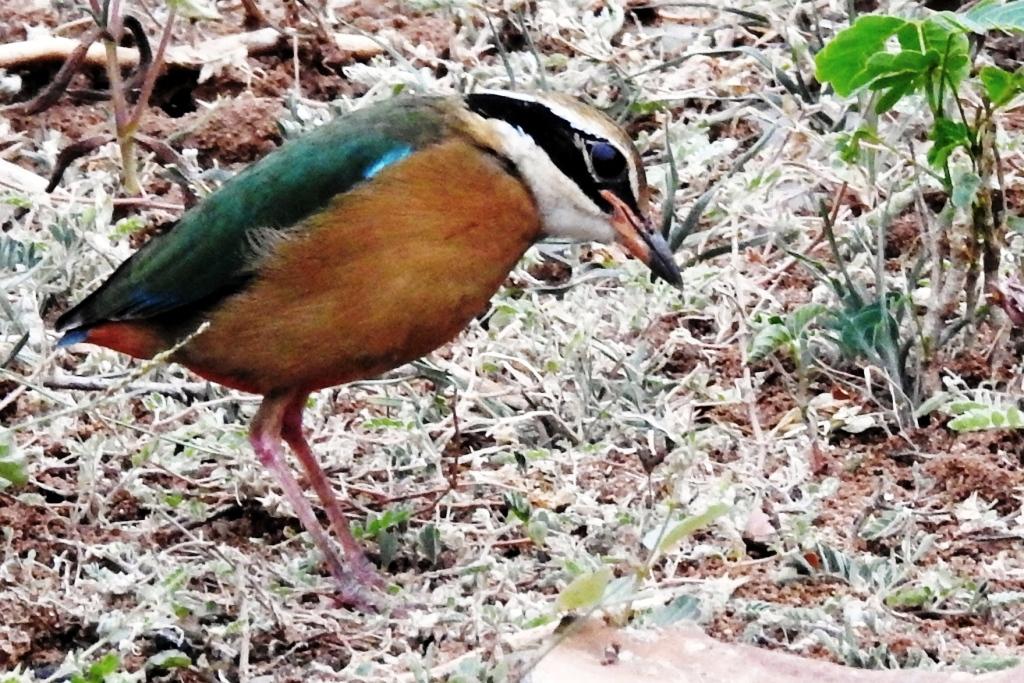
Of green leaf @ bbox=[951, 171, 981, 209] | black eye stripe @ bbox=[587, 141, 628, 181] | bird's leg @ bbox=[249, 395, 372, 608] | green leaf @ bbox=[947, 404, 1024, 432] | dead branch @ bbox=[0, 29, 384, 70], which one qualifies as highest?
black eye stripe @ bbox=[587, 141, 628, 181]

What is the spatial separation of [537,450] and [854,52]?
1.22m

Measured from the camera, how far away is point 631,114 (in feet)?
20.5

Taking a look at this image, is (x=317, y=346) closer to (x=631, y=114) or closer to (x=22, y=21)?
(x=631, y=114)

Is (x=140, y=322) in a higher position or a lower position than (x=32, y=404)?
higher

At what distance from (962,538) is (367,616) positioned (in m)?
1.29

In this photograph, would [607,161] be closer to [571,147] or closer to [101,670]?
[571,147]

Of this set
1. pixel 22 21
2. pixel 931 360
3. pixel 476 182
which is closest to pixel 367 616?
pixel 476 182

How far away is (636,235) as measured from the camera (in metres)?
4.12

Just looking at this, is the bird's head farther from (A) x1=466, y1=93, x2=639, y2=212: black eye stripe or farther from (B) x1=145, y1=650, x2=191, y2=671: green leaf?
(B) x1=145, y1=650, x2=191, y2=671: green leaf

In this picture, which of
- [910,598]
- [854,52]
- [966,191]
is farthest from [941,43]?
[910,598]

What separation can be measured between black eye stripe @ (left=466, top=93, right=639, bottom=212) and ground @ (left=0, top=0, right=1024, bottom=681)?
60cm

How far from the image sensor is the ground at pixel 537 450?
3605 mm

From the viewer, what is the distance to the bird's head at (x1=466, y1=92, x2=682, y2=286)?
13.2 feet

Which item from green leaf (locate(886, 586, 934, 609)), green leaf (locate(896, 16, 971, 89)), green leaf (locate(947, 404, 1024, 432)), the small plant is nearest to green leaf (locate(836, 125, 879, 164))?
the small plant
